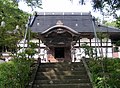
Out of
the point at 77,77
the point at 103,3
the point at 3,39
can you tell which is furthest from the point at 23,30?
the point at 103,3

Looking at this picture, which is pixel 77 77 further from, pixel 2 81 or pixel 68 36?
pixel 68 36

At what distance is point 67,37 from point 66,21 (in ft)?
17.2

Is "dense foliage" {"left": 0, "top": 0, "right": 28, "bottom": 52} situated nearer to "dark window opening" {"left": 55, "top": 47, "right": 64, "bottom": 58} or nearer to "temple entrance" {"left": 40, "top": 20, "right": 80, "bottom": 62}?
"temple entrance" {"left": 40, "top": 20, "right": 80, "bottom": 62}

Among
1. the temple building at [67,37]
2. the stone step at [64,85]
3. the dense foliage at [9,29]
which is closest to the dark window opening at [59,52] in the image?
the temple building at [67,37]

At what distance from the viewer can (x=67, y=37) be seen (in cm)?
1936

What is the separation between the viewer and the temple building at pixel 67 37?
18.9 metres

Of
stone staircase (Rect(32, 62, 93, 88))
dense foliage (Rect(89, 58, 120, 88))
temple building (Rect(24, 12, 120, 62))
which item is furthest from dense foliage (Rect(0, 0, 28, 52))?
temple building (Rect(24, 12, 120, 62))

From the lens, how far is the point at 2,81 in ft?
25.9

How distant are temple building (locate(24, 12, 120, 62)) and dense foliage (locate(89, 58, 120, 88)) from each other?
16.4 feet

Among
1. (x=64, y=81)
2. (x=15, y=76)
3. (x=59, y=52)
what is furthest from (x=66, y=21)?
(x=15, y=76)

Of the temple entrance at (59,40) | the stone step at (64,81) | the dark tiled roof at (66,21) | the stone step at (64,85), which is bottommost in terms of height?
the stone step at (64,85)

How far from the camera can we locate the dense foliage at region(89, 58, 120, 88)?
343 inches

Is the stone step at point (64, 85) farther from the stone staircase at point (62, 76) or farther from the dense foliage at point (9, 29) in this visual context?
the dense foliage at point (9, 29)

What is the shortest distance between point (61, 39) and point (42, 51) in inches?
108
